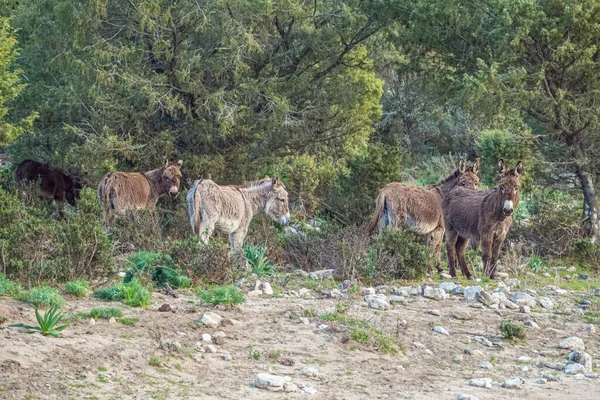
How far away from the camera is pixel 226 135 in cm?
1938

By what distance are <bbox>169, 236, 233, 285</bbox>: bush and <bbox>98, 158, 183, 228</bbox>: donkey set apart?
15.5ft

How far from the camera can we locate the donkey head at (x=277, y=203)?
51.0ft

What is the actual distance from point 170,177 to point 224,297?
27.1 feet

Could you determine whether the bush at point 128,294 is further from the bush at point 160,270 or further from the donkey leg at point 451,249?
the donkey leg at point 451,249

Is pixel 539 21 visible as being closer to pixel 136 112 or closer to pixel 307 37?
pixel 307 37

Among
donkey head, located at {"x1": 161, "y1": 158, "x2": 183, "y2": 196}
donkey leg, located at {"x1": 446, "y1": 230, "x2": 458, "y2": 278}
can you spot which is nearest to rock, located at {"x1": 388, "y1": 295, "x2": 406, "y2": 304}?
donkey leg, located at {"x1": 446, "y1": 230, "x2": 458, "y2": 278}

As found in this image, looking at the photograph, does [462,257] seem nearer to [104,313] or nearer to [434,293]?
[434,293]

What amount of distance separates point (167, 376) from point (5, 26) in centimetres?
951

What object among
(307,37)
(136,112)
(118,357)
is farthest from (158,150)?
(118,357)

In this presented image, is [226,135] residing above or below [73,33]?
below

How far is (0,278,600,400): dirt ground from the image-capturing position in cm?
719

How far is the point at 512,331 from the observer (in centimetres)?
960

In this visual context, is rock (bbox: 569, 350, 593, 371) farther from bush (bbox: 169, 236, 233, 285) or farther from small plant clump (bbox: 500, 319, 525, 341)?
bush (bbox: 169, 236, 233, 285)

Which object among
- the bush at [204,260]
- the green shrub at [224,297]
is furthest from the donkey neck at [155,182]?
the green shrub at [224,297]
